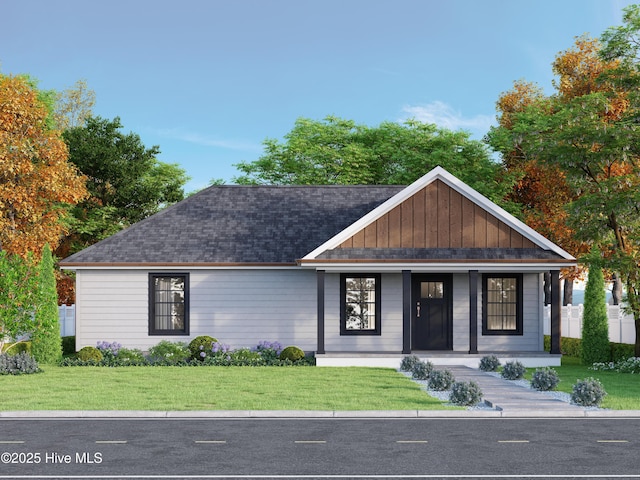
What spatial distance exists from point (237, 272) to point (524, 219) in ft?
84.1

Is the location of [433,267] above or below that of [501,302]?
above

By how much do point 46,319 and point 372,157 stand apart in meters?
29.7

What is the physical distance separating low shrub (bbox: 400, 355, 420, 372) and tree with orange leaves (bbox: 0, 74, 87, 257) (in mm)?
21012

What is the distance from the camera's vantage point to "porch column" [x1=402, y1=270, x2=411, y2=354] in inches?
957

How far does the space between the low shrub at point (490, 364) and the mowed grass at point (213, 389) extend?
8.61ft

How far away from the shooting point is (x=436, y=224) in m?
25.1

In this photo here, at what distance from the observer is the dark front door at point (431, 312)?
26.4 m

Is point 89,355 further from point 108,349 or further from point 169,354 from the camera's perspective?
point 169,354

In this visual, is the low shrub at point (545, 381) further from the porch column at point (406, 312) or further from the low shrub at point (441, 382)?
the porch column at point (406, 312)

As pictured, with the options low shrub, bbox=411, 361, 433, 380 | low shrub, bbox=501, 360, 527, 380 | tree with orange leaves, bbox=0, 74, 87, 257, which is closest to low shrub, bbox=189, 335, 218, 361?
low shrub, bbox=411, 361, 433, 380

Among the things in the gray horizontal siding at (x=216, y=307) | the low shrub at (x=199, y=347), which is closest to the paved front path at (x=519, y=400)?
the gray horizontal siding at (x=216, y=307)

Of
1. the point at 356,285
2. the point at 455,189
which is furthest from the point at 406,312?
the point at 455,189

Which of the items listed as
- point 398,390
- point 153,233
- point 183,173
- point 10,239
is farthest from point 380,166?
point 398,390

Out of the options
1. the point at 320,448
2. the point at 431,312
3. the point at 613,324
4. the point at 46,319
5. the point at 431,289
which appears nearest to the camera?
the point at 320,448
